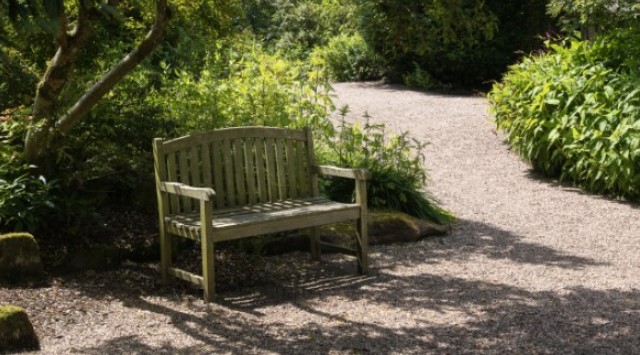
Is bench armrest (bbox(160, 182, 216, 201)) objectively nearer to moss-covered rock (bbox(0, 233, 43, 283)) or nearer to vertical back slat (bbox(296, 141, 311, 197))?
moss-covered rock (bbox(0, 233, 43, 283))

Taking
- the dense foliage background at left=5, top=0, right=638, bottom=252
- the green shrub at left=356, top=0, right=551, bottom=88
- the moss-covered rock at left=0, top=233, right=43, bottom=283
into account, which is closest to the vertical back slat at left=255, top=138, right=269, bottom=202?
the dense foliage background at left=5, top=0, right=638, bottom=252

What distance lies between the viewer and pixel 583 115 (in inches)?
376

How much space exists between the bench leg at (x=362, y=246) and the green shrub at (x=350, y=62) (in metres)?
13.2

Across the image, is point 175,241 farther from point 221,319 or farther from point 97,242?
point 221,319

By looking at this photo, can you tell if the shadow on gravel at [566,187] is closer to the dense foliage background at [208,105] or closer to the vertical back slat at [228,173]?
the dense foliage background at [208,105]

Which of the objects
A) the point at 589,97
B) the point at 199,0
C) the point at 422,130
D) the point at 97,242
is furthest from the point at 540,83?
the point at 97,242

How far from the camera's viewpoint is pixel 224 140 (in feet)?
21.1

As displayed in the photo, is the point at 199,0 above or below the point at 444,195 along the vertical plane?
Result: above

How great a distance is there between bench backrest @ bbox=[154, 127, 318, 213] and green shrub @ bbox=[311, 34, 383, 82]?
12807 millimetres

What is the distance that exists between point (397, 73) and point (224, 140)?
12548 mm

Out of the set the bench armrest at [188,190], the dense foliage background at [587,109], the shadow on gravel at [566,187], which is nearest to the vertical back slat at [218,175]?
the bench armrest at [188,190]

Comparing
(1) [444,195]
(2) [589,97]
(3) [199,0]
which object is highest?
(3) [199,0]

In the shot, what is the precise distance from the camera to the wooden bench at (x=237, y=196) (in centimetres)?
578

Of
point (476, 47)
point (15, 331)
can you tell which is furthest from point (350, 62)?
point (15, 331)
